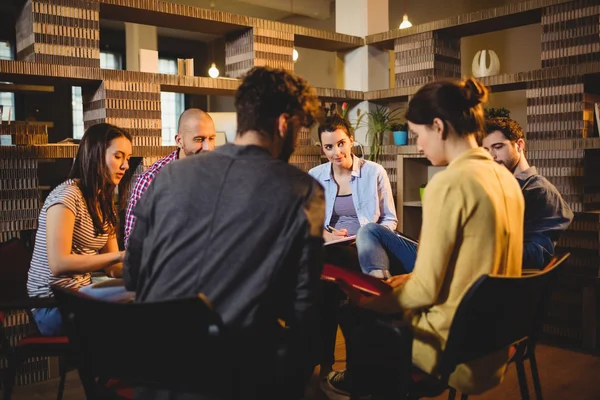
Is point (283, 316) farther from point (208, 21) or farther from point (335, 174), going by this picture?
point (208, 21)

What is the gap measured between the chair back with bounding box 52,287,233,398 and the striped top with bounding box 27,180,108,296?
0.92m

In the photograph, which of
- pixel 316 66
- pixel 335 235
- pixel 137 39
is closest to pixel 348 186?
pixel 335 235

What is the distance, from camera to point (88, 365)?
1.36m

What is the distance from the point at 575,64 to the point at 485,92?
2.08 m

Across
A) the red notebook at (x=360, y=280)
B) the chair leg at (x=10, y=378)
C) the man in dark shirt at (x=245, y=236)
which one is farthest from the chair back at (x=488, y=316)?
the chair leg at (x=10, y=378)

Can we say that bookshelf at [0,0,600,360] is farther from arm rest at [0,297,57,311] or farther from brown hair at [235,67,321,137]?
brown hair at [235,67,321,137]

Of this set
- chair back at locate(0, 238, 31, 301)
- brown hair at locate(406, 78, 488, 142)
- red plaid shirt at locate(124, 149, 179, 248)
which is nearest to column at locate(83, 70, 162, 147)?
red plaid shirt at locate(124, 149, 179, 248)

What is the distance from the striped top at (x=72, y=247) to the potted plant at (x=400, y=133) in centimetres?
271

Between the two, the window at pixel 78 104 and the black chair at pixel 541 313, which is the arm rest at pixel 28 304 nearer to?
the black chair at pixel 541 313

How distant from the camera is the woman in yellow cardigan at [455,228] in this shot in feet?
4.99

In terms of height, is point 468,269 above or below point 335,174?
below

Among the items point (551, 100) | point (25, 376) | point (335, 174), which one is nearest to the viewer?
point (25, 376)

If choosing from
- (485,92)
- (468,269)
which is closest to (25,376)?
(468,269)

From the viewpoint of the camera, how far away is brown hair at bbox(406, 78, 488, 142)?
1.64 metres
